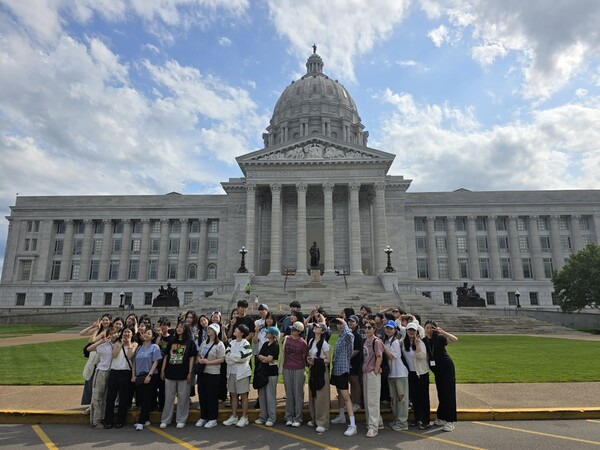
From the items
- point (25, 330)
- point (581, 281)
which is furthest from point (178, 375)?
point (581, 281)

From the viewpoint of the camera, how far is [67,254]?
6344cm

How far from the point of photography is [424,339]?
873 cm

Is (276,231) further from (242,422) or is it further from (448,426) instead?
(448,426)

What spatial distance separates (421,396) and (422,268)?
56054 millimetres

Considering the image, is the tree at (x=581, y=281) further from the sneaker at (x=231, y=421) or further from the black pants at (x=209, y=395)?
the black pants at (x=209, y=395)

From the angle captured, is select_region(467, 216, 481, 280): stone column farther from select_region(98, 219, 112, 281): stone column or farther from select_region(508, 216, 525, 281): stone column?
select_region(98, 219, 112, 281): stone column

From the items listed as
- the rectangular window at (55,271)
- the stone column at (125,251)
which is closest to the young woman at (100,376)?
the stone column at (125,251)

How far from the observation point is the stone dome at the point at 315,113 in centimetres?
8125

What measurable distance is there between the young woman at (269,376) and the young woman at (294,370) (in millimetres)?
259

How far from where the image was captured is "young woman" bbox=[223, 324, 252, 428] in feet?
28.4

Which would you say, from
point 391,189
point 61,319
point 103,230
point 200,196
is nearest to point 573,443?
point 61,319

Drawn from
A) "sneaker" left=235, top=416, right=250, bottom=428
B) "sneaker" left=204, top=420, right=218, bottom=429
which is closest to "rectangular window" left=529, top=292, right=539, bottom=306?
"sneaker" left=235, top=416, right=250, bottom=428

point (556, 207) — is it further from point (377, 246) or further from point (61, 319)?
point (61, 319)

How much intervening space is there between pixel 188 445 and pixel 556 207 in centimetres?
6884
